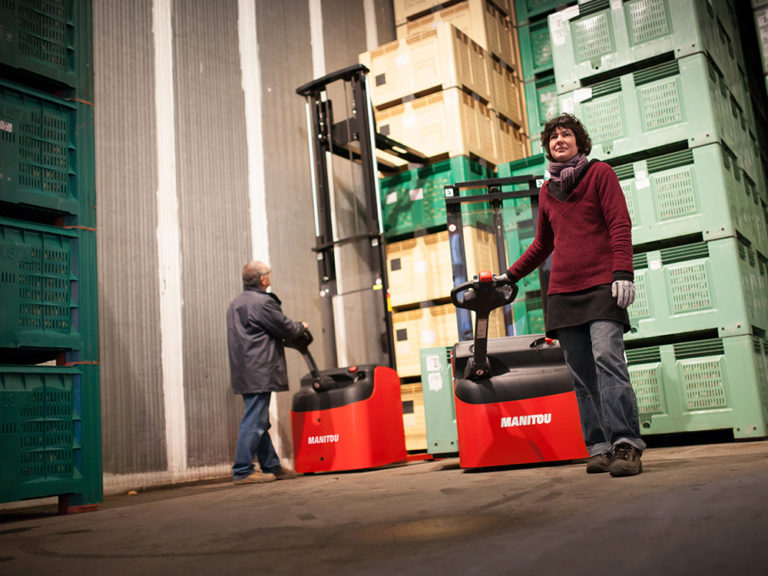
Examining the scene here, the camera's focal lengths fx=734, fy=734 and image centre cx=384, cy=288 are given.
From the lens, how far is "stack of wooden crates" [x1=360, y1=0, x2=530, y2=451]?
22.1 ft

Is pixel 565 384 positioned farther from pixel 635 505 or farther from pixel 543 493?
pixel 635 505

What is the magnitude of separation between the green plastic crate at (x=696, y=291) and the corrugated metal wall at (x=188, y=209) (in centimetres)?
325

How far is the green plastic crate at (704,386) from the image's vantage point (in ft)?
16.5

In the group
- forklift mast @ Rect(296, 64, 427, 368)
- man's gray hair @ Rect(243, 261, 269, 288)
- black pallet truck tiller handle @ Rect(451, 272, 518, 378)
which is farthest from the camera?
forklift mast @ Rect(296, 64, 427, 368)

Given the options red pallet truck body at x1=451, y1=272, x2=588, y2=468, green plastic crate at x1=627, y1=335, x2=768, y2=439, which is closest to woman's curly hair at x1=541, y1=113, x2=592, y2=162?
red pallet truck body at x1=451, y1=272, x2=588, y2=468

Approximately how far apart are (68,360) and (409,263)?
11.5ft

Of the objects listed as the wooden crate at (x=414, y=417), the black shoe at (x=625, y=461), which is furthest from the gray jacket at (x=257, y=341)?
the black shoe at (x=625, y=461)

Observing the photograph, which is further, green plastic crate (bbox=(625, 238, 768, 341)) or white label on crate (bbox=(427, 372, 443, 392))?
white label on crate (bbox=(427, 372, 443, 392))

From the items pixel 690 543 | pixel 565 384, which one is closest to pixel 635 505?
pixel 690 543

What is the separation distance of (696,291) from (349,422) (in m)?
2.70

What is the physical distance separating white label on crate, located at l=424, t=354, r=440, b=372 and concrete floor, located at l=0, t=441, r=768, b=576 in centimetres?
220

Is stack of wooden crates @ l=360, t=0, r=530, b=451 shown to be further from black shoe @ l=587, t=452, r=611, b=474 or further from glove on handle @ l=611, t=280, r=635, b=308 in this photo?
glove on handle @ l=611, t=280, r=635, b=308

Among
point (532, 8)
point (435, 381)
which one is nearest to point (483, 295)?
point (435, 381)

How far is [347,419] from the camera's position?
549 cm
